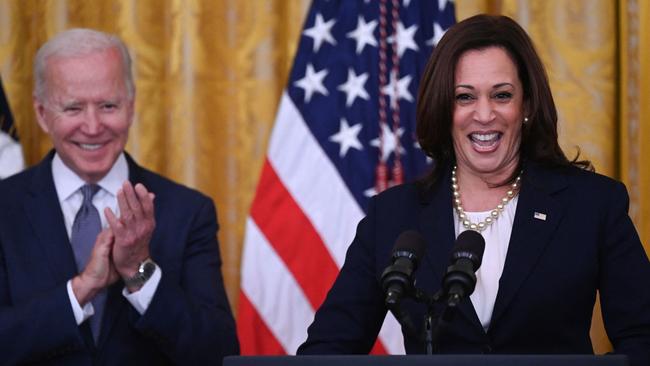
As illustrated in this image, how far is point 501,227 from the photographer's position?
3.05 meters

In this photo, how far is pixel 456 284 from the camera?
220 cm

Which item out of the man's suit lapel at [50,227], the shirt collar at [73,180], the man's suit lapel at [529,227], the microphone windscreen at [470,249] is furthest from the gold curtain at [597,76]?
the microphone windscreen at [470,249]

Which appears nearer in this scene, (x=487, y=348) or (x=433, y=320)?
(x=433, y=320)

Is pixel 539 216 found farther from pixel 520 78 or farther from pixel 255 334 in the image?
pixel 255 334

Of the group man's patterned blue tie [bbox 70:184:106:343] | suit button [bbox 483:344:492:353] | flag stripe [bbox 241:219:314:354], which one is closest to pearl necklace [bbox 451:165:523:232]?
suit button [bbox 483:344:492:353]

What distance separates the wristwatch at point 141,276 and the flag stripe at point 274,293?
3.85ft

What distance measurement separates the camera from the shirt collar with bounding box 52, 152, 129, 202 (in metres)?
3.61

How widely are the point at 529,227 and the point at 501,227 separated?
11cm

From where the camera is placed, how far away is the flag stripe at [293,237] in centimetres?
448

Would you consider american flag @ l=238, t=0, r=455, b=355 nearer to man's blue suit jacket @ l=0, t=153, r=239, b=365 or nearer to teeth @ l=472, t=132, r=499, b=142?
man's blue suit jacket @ l=0, t=153, r=239, b=365

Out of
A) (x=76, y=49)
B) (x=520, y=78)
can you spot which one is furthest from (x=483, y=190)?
(x=76, y=49)

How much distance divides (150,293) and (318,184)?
129 cm

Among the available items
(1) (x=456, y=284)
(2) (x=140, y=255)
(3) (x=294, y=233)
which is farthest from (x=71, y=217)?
(1) (x=456, y=284)

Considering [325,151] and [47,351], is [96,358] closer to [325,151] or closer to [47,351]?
[47,351]
